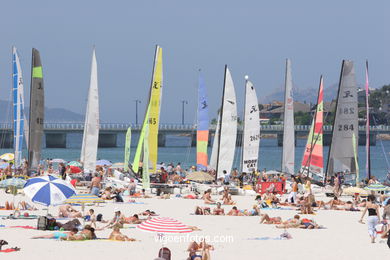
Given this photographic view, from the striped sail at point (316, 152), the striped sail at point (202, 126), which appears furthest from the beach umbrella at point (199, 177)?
the striped sail at point (316, 152)

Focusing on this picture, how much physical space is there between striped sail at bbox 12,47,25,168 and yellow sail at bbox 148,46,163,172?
17.5 feet

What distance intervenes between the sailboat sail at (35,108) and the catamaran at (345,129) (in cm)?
1224

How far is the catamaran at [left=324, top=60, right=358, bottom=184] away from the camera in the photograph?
36.2m

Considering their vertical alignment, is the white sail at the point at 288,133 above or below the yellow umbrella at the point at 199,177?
above

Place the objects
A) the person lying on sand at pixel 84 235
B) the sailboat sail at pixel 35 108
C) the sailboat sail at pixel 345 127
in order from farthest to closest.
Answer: the sailboat sail at pixel 345 127, the sailboat sail at pixel 35 108, the person lying on sand at pixel 84 235

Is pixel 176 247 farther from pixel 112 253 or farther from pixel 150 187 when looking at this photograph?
pixel 150 187

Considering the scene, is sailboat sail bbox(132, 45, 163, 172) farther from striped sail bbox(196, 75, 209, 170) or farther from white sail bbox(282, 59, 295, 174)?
white sail bbox(282, 59, 295, 174)

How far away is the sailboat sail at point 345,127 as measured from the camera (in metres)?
36.2

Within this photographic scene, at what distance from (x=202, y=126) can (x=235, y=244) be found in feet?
74.6

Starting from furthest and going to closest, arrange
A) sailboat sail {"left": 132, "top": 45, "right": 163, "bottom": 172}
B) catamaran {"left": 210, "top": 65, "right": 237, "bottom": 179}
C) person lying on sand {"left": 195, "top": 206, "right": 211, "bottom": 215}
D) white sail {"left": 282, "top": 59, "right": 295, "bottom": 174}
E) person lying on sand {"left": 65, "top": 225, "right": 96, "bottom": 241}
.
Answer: white sail {"left": 282, "top": 59, "right": 295, "bottom": 174} < catamaran {"left": 210, "top": 65, "right": 237, "bottom": 179} < sailboat sail {"left": 132, "top": 45, "right": 163, "bottom": 172} < person lying on sand {"left": 195, "top": 206, "right": 211, "bottom": 215} < person lying on sand {"left": 65, "top": 225, "right": 96, "bottom": 241}

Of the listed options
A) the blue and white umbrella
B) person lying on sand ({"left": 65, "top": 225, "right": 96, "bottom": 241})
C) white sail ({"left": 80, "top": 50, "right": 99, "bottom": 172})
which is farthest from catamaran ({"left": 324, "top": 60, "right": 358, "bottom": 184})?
person lying on sand ({"left": 65, "top": 225, "right": 96, "bottom": 241})

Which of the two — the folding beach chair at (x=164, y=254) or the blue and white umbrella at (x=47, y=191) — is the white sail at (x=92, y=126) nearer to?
the blue and white umbrella at (x=47, y=191)

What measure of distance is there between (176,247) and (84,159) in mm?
21167

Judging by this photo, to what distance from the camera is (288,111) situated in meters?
42.7
